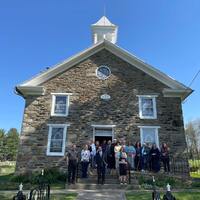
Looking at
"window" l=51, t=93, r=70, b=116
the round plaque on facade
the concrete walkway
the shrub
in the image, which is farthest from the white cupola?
the concrete walkway

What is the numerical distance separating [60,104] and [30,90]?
193 cm

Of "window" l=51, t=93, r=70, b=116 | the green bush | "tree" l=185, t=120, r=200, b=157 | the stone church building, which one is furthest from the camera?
"tree" l=185, t=120, r=200, b=157

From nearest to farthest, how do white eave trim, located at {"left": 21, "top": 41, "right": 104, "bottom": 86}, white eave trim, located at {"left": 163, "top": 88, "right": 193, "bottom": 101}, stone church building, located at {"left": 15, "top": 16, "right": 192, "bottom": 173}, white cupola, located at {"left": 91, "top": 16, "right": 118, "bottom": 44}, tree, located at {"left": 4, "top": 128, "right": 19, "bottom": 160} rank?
stone church building, located at {"left": 15, "top": 16, "right": 192, "bottom": 173}
white eave trim, located at {"left": 163, "top": 88, "right": 193, "bottom": 101}
white eave trim, located at {"left": 21, "top": 41, "right": 104, "bottom": 86}
white cupola, located at {"left": 91, "top": 16, "right": 118, "bottom": 44}
tree, located at {"left": 4, "top": 128, "right": 19, "bottom": 160}

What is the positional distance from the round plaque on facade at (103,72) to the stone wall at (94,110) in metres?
0.23

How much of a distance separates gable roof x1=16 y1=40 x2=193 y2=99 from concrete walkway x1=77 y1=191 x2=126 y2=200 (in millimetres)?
7871

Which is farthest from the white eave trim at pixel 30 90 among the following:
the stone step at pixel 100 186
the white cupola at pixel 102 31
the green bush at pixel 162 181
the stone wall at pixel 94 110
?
the white cupola at pixel 102 31

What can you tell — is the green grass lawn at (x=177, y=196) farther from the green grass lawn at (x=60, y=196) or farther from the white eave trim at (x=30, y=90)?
the white eave trim at (x=30, y=90)

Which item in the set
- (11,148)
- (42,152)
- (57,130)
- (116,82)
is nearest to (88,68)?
(116,82)

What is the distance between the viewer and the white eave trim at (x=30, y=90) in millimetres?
14289

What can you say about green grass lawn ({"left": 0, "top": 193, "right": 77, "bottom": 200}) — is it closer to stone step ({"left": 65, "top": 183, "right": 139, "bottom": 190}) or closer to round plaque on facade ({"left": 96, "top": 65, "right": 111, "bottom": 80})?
stone step ({"left": 65, "top": 183, "right": 139, "bottom": 190})

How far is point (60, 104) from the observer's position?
47.4 ft

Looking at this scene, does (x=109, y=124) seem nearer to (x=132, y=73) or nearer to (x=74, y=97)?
(x=74, y=97)

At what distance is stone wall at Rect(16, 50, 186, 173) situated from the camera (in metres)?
13.4

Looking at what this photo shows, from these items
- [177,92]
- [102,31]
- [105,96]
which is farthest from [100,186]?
[102,31]
